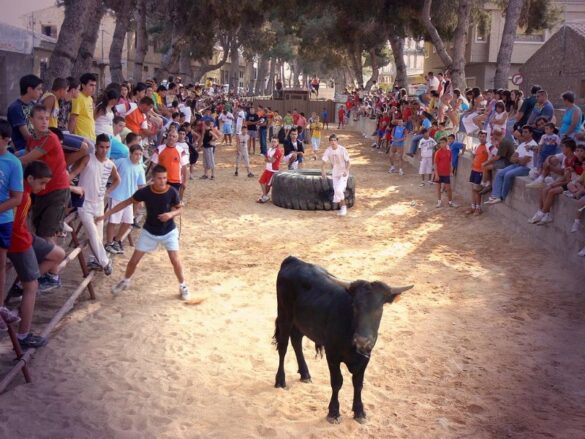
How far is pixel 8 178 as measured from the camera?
5.45m

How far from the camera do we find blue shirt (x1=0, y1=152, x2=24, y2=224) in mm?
5430

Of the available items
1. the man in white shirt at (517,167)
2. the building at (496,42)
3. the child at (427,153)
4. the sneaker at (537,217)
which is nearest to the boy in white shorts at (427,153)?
the child at (427,153)

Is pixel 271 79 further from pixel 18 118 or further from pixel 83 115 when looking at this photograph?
pixel 18 118

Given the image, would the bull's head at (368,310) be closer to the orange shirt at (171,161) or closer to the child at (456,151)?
the orange shirt at (171,161)

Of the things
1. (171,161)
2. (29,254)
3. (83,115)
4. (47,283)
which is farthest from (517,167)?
(29,254)

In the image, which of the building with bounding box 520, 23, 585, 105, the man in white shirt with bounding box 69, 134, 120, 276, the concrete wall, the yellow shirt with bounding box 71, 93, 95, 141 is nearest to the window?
the building with bounding box 520, 23, 585, 105

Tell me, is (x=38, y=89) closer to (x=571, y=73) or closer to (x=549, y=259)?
(x=549, y=259)

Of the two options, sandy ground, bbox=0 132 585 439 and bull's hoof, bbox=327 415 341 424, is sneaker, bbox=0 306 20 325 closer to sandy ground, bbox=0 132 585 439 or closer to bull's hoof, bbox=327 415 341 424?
sandy ground, bbox=0 132 585 439

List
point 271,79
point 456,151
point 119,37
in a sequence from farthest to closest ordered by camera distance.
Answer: point 271,79, point 119,37, point 456,151

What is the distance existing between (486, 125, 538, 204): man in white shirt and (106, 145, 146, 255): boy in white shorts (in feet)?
24.2

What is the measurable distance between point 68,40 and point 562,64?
21.9m

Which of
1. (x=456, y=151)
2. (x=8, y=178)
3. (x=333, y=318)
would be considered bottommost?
(x=333, y=318)

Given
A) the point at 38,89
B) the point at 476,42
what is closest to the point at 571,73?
the point at 476,42

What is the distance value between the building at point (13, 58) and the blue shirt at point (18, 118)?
997 centimetres
